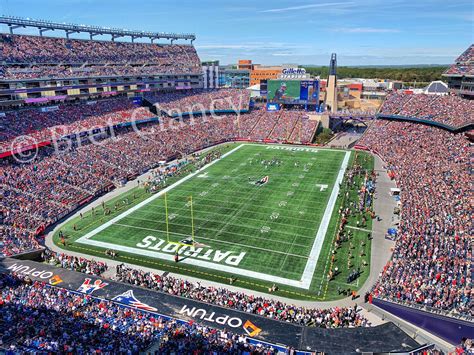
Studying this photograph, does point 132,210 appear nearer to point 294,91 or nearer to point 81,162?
point 81,162

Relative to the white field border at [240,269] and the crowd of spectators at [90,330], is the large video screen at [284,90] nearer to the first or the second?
the white field border at [240,269]

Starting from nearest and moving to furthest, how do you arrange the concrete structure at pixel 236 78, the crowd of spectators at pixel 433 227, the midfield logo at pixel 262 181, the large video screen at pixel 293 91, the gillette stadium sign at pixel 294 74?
the crowd of spectators at pixel 433 227 < the midfield logo at pixel 262 181 < the large video screen at pixel 293 91 < the gillette stadium sign at pixel 294 74 < the concrete structure at pixel 236 78

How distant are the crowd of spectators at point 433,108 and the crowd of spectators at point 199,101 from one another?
82.5 ft

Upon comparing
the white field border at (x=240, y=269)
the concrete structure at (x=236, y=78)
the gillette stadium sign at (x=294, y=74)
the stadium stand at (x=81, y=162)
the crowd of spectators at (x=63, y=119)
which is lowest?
the white field border at (x=240, y=269)

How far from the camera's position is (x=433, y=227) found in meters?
24.4

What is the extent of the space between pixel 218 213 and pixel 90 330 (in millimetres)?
17364

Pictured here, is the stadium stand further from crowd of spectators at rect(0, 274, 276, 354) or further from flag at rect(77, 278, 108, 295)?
crowd of spectators at rect(0, 274, 276, 354)

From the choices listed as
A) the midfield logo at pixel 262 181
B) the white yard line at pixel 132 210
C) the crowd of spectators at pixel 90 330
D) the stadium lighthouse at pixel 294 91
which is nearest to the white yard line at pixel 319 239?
the midfield logo at pixel 262 181

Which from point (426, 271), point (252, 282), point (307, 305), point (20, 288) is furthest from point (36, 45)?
point (426, 271)

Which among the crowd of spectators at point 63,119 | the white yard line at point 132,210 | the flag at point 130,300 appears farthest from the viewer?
the crowd of spectators at point 63,119

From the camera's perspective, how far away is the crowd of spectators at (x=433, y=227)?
18.2 meters

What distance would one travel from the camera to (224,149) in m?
54.2

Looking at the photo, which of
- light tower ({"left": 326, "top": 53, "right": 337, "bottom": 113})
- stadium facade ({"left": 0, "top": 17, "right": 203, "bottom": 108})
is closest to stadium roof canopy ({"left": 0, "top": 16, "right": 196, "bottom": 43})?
stadium facade ({"left": 0, "top": 17, "right": 203, "bottom": 108})

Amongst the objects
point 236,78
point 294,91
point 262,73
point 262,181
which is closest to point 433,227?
point 262,181
